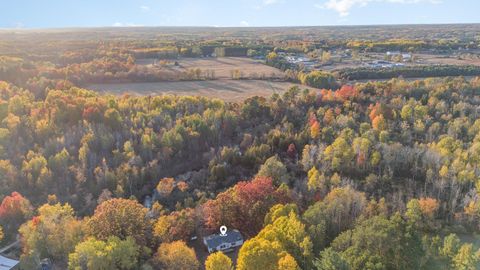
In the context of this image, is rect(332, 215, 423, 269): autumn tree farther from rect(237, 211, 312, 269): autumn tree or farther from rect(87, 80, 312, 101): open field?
rect(87, 80, 312, 101): open field

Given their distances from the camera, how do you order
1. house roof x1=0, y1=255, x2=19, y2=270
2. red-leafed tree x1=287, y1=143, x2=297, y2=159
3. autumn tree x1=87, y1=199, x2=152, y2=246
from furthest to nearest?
red-leafed tree x1=287, y1=143, x2=297, y2=159 → autumn tree x1=87, y1=199, x2=152, y2=246 → house roof x1=0, y1=255, x2=19, y2=270

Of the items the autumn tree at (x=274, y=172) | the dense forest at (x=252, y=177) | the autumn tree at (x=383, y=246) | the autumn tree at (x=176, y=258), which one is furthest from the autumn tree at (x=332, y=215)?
the autumn tree at (x=176, y=258)

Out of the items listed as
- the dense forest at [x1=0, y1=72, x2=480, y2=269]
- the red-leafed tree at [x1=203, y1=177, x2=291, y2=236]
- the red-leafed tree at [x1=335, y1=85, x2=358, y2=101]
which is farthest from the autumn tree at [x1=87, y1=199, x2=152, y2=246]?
the red-leafed tree at [x1=335, y1=85, x2=358, y2=101]

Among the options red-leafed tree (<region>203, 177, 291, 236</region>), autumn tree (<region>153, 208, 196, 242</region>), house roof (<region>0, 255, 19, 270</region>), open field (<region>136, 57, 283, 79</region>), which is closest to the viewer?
house roof (<region>0, 255, 19, 270</region>)

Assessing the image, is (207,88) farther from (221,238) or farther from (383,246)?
(383,246)

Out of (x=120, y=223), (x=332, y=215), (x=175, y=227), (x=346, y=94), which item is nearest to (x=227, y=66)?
(x=346, y=94)

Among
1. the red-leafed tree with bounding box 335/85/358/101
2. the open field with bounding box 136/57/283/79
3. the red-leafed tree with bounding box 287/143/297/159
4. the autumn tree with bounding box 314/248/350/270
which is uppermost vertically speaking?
the open field with bounding box 136/57/283/79
